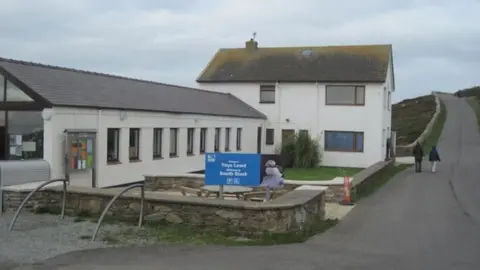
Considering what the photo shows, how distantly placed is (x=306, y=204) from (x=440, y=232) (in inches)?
123

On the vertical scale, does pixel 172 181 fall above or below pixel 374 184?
above

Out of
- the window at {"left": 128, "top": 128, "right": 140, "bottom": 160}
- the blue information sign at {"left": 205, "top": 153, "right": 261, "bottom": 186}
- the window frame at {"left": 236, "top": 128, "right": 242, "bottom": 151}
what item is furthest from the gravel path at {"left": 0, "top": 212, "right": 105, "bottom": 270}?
the window frame at {"left": 236, "top": 128, "right": 242, "bottom": 151}

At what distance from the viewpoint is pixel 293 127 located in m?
37.7

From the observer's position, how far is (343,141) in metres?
36.5

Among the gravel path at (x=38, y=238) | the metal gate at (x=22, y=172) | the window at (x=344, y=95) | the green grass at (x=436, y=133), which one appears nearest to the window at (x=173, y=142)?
the metal gate at (x=22, y=172)

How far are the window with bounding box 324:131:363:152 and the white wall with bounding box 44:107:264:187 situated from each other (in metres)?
8.97

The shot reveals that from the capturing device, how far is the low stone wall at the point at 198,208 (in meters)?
10.3

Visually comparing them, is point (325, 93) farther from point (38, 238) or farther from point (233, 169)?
point (38, 238)

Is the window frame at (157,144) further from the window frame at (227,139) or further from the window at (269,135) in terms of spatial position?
the window at (269,135)

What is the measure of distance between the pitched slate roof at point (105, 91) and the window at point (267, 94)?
5558 millimetres

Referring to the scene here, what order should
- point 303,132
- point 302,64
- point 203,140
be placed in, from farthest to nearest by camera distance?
point 302,64, point 303,132, point 203,140

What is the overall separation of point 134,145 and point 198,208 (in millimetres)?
11443

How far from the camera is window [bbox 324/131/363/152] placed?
36125mm

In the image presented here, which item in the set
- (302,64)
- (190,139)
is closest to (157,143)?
(190,139)
